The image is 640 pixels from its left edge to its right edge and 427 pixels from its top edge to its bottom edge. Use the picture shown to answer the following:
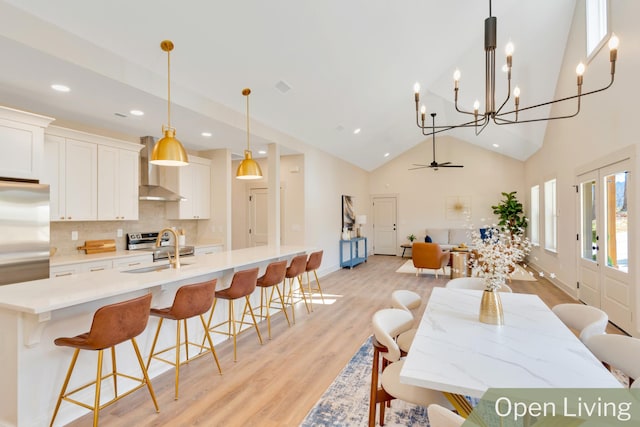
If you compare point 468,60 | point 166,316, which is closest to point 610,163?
point 468,60

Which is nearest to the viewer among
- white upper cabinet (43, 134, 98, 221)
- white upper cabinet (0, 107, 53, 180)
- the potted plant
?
white upper cabinet (0, 107, 53, 180)

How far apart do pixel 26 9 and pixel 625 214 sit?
609 cm

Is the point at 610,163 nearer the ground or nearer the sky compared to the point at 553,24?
nearer the ground

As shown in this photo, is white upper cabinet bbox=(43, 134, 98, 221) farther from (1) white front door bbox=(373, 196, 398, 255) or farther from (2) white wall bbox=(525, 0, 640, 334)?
(1) white front door bbox=(373, 196, 398, 255)

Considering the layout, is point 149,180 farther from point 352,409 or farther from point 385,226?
point 385,226

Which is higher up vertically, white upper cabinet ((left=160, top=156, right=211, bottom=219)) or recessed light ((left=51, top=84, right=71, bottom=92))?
recessed light ((left=51, top=84, right=71, bottom=92))

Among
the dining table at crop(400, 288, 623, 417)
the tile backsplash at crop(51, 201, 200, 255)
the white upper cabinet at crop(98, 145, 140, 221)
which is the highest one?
the white upper cabinet at crop(98, 145, 140, 221)

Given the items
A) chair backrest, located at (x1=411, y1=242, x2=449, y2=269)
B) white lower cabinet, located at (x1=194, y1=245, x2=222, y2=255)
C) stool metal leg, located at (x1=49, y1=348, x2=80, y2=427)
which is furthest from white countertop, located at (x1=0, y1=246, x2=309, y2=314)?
chair backrest, located at (x1=411, y1=242, x2=449, y2=269)

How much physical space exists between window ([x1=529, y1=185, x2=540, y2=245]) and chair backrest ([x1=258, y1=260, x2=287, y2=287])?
7373 millimetres

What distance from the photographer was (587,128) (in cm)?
475

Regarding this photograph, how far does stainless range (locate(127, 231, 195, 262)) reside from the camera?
16.5 ft

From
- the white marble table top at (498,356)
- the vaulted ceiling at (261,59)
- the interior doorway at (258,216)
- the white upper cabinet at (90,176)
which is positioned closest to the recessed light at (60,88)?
the vaulted ceiling at (261,59)

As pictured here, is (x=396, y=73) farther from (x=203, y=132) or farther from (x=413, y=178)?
(x=413, y=178)

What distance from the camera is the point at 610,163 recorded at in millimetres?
4043
